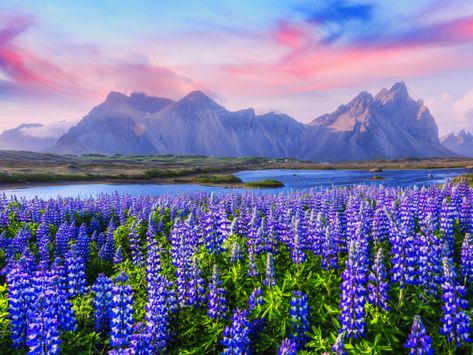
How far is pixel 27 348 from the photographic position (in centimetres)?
733

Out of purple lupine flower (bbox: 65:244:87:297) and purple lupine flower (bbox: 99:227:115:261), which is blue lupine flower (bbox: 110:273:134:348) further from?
purple lupine flower (bbox: 99:227:115:261)

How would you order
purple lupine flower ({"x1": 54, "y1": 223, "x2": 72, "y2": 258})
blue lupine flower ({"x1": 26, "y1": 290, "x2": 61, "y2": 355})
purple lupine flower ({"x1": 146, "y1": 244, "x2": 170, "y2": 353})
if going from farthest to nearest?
purple lupine flower ({"x1": 54, "y1": 223, "x2": 72, "y2": 258}), purple lupine flower ({"x1": 146, "y1": 244, "x2": 170, "y2": 353}), blue lupine flower ({"x1": 26, "y1": 290, "x2": 61, "y2": 355})

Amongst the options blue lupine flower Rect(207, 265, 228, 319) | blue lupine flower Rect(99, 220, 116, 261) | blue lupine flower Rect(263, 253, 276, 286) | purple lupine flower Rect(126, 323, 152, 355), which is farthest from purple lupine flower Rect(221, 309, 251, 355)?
blue lupine flower Rect(99, 220, 116, 261)

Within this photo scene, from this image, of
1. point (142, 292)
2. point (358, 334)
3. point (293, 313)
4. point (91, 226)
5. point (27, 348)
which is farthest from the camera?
point (91, 226)

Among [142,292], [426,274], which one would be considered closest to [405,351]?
[426,274]

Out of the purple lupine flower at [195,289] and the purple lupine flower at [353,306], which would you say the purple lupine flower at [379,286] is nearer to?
the purple lupine flower at [353,306]

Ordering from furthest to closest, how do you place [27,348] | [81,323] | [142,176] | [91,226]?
[142,176] < [91,226] < [81,323] < [27,348]

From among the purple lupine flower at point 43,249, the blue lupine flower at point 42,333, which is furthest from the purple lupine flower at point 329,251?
the purple lupine flower at point 43,249

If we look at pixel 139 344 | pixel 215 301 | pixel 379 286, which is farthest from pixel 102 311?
pixel 379 286

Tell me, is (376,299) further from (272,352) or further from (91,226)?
(91,226)

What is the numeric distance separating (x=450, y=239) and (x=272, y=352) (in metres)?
6.31

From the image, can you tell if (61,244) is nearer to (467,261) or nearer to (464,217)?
(467,261)

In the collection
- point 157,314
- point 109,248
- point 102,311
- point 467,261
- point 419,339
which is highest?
point 467,261

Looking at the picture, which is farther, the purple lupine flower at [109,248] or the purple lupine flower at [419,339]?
the purple lupine flower at [109,248]
